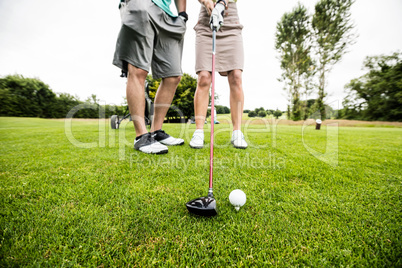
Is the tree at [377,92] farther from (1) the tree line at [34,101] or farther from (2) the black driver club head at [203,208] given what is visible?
(1) the tree line at [34,101]

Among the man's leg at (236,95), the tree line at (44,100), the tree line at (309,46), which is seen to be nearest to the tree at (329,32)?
the tree line at (309,46)

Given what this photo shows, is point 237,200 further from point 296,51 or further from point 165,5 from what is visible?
point 296,51

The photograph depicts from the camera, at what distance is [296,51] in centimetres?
2095

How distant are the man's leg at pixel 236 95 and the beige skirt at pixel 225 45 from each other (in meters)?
0.10

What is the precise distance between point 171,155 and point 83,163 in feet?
2.82

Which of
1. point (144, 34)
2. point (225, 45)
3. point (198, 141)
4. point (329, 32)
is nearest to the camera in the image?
point (144, 34)

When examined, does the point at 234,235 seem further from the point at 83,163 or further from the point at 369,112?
the point at 369,112

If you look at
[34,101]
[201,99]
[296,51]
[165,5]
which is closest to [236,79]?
[201,99]

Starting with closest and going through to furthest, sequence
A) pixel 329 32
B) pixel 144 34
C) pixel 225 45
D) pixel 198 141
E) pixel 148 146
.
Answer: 1. pixel 144 34
2. pixel 148 146
3. pixel 198 141
4. pixel 225 45
5. pixel 329 32

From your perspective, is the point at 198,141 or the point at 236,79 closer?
the point at 198,141

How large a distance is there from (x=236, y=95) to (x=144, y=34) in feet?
4.70

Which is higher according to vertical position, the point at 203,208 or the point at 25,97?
the point at 25,97

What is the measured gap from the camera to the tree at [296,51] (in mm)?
20656

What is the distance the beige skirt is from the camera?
2467 millimetres
